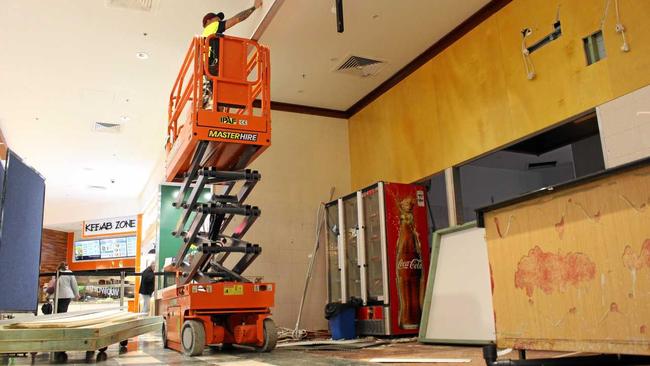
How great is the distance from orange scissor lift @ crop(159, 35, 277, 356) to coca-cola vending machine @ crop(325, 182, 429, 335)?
220cm

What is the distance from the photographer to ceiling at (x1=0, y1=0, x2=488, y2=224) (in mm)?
6391

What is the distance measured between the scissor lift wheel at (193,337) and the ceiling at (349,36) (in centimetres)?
379

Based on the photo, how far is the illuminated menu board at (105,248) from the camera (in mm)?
17844

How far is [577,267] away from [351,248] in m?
5.73

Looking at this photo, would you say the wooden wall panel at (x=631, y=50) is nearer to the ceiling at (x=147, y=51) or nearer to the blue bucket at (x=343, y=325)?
the ceiling at (x=147, y=51)

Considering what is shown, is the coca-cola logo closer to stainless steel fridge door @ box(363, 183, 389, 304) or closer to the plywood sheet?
stainless steel fridge door @ box(363, 183, 389, 304)

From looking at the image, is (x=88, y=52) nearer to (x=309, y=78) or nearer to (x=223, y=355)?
(x=309, y=78)

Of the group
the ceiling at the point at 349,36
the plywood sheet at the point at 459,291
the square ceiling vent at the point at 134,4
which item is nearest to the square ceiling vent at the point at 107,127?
the ceiling at the point at 349,36

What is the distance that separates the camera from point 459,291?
209 inches

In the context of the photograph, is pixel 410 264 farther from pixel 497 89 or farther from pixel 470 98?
pixel 497 89

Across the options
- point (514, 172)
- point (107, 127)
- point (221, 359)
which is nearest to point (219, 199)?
point (221, 359)

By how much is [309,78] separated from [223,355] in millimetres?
4782

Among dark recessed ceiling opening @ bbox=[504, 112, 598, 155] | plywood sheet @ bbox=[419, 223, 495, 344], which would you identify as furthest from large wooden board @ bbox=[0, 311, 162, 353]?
dark recessed ceiling opening @ bbox=[504, 112, 598, 155]

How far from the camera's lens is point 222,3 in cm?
629
